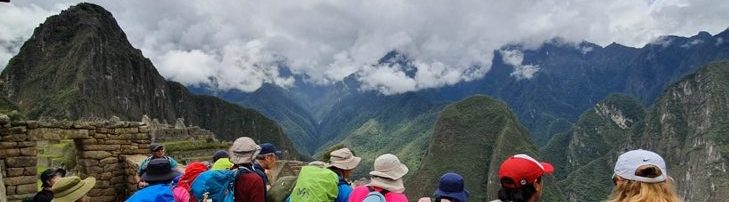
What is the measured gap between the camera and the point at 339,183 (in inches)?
229

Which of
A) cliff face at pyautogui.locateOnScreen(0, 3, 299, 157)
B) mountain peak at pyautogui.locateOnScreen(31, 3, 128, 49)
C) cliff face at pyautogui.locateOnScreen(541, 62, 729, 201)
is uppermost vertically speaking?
mountain peak at pyautogui.locateOnScreen(31, 3, 128, 49)

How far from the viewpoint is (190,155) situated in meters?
32.5

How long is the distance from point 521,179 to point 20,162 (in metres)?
9.15

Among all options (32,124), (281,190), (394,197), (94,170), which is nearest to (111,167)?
(94,170)

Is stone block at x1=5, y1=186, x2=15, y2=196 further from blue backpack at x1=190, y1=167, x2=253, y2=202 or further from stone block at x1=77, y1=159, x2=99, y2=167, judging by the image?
blue backpack at x1=190, y1=167, x2=253, y2=202

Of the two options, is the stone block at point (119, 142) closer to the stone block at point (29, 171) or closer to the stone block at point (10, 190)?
the stone block at point (29, 171)

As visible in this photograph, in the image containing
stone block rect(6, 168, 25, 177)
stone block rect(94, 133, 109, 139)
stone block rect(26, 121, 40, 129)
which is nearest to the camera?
stone block rect(6, 168, 25, 177)

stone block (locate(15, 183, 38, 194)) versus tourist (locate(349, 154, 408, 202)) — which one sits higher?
tourist (locate(349, 154, 408, 202))

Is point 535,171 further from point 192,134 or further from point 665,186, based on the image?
point 192,134

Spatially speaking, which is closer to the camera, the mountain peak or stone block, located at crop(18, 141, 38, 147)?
stone block, located at crop(18, 141, 38, 147)

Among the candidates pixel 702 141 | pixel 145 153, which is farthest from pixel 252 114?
pixel 145 153

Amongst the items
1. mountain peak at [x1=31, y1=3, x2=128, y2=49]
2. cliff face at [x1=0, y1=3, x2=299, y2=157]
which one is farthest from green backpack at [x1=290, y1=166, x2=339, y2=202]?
mountain peak at [x1=31, y1=3, x2=128, y2=49]

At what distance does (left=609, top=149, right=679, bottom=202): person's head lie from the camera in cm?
348

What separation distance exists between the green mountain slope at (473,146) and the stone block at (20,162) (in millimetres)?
121301
